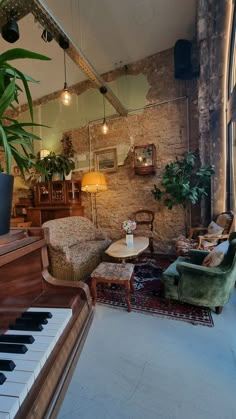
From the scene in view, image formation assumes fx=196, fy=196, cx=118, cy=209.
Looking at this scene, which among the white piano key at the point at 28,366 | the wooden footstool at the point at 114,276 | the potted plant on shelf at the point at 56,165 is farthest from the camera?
the potted plant on shelf at the point at 56,165

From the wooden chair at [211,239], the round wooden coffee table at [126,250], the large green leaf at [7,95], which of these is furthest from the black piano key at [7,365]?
the wooden chair at [211,239]

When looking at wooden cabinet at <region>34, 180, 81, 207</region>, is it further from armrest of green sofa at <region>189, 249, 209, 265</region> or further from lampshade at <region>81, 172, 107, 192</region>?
armrest of green sofa at <region>189, 249, 209, 265</region>

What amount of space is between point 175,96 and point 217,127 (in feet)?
3.87

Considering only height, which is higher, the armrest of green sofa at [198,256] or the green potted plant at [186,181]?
the green potted plant at [186,181]

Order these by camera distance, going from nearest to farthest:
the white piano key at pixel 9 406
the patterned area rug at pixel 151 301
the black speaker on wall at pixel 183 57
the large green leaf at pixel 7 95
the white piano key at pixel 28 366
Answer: the white piano key at pixel 9 406 < the white piano key at pixel 28 366 < the large green leaf at pixel 7 95 < the patterned area rug at pixel 151 301 < the black speaker on wall at pixel 183 57

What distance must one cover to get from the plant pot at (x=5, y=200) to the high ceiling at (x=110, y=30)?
9.97ft

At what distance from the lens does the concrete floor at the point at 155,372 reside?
117 cm

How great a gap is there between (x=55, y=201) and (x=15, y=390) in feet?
14.2

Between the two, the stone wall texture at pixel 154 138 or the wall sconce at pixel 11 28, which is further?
the stone wall texture at pixel 154 138

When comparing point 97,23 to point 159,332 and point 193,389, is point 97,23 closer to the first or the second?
point 159,332

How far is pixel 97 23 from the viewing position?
3146 millimetres

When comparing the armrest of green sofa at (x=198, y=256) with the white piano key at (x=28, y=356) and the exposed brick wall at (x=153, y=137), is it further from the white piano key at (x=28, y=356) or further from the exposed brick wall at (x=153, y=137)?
the white piano key at (x=28, y=356)

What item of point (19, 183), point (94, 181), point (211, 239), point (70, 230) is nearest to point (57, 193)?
point (94, 181)

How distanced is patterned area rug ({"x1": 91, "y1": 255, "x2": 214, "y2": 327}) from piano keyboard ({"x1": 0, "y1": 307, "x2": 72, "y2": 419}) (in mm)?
1641
